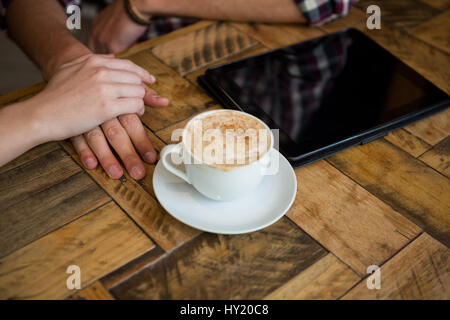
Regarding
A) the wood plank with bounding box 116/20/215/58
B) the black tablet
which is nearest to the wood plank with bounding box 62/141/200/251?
the black tablet

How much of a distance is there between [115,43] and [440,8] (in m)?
0.88

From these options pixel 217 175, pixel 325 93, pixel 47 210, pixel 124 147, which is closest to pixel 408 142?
pixel 325 93

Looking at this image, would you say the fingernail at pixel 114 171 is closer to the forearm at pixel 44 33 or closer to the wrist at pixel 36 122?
the wrist at pixel 36 122

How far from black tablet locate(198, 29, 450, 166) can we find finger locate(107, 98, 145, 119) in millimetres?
145

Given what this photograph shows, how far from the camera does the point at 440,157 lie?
2.24ft

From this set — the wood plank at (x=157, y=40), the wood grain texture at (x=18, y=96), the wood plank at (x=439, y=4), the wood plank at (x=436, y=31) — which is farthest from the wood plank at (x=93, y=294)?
the wood plank at (x=439, y=4)

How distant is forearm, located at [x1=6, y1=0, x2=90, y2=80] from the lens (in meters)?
0.81

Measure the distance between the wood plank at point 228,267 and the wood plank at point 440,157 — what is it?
0.92ft

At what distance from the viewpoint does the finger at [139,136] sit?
2.11 ft

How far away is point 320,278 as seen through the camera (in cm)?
50

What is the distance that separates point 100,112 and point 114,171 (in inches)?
4.4

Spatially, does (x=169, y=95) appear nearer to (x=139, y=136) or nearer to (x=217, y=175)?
(x=139, y=136)
